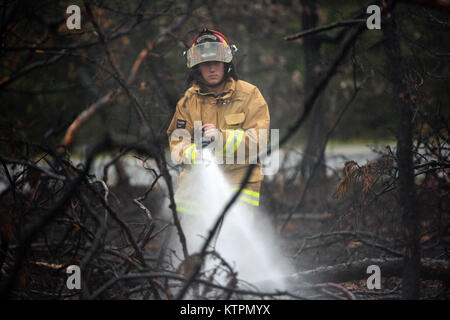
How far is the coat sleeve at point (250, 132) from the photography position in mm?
2873

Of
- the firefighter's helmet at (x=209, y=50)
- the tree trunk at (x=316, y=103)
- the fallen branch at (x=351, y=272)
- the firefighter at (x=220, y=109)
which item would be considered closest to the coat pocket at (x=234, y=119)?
the firefighter at (x=220, y=109)

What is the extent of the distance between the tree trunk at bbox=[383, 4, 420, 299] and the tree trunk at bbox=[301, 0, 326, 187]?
384cm

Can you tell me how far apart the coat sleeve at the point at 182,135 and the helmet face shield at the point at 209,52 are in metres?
0.33

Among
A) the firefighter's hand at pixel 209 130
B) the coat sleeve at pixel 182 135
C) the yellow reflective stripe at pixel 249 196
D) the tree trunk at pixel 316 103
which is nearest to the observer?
the firefighter's hand at pixel 209 130

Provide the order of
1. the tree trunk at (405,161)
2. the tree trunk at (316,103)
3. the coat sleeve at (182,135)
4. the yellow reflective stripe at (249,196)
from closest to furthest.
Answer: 1. the tree trunk at (405,161)
2. the coat sleeve at (182,135)
3. the yellow reflective stripe at (249,196)
4. the tree trunk at (316,103)

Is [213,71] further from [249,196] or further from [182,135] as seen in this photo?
[249,196]

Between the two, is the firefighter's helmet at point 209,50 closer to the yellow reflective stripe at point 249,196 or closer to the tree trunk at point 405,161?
the yellow reflective stripe at point 249,196

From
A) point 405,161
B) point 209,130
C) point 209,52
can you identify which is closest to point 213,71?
point 209,52

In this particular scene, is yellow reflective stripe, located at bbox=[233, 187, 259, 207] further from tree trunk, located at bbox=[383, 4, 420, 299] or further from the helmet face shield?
tree trunk, located at bbox=[383, 4, 420, 299]

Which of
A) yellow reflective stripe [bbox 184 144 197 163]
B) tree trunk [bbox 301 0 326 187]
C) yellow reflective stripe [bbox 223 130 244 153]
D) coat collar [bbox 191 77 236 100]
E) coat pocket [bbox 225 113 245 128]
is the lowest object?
yellow reflective stripe [bbox 184 144 197 163]

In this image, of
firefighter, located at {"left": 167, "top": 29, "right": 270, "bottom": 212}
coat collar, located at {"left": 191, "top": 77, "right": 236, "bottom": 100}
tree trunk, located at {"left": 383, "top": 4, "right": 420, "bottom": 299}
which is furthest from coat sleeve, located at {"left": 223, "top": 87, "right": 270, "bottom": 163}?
tree trunk, located at {"left": 383, "top": 4, "right": 420, "bottom": 299}

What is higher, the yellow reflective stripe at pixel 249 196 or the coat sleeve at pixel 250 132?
the coat sleeve at pixel 250 132

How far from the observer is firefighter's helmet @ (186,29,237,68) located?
298 centimetres

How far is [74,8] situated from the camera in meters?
4.07
